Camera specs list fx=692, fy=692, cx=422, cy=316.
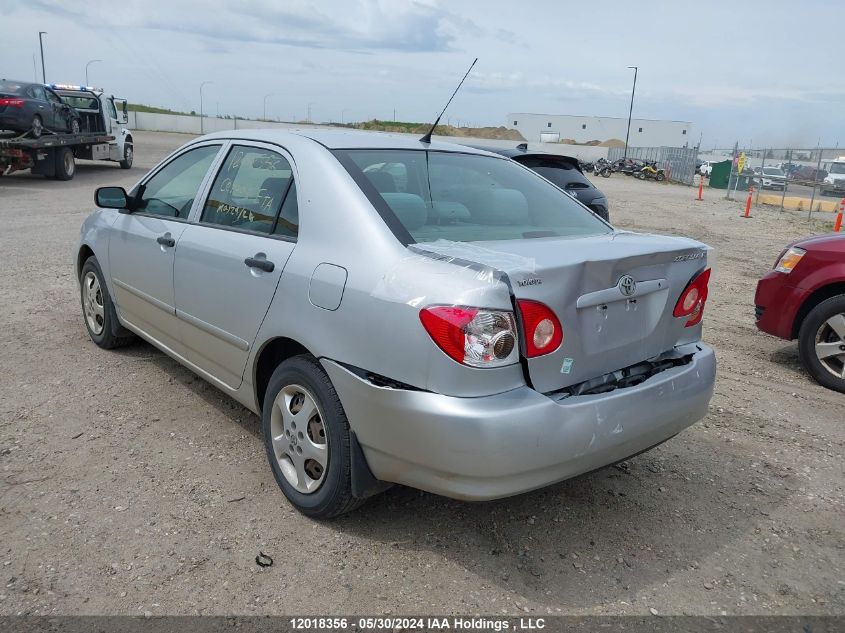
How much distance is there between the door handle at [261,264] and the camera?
10.3ft

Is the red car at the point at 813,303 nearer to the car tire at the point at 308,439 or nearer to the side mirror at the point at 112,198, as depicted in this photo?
the car tire at the point at 308,439

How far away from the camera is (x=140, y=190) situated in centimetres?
457

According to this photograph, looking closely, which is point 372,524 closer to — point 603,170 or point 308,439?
point 308,439

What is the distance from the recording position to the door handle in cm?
312

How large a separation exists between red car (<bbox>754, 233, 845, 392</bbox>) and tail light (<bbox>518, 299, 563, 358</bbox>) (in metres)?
3.54

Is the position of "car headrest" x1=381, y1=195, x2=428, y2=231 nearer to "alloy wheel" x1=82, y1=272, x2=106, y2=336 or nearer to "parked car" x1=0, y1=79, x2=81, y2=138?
"alloy wheel" x1=82, y1=272, x2=106, y2=336

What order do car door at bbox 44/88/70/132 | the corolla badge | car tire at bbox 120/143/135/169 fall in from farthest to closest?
1. car tire at bbox 120/143/135/169
2. car door at bbox 44/88/70/132
3. the corolla badge

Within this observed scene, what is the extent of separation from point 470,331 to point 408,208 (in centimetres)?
87

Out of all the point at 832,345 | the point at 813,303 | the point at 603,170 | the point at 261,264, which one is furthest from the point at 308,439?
the point at 603,170

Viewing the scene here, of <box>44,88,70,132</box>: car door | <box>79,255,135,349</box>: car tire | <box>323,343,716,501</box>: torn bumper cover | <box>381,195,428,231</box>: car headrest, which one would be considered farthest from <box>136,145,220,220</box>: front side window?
<box>44,88,70,132</box>: car door

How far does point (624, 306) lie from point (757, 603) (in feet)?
4.11

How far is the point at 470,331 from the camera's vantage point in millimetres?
2414

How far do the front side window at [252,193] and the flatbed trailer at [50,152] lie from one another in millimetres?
15550

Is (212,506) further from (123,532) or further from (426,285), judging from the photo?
(426,285)
